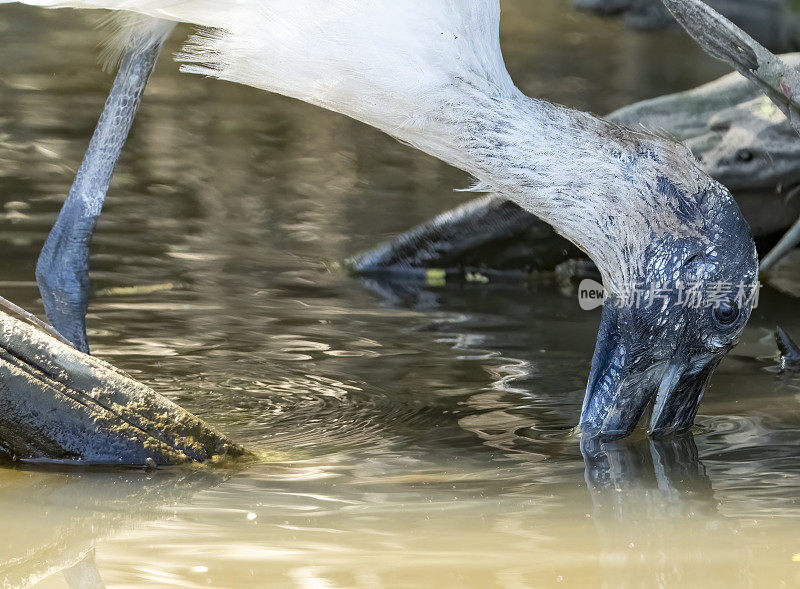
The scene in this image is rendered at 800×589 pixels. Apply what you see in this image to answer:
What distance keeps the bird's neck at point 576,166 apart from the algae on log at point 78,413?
127 cm

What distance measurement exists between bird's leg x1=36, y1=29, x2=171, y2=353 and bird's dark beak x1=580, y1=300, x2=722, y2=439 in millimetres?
1988

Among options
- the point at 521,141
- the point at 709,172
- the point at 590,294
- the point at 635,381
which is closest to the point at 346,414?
the point at 635,381

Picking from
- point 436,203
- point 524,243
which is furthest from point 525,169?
point 436,203

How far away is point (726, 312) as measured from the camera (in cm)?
422

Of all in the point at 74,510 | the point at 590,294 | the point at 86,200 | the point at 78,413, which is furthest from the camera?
the point at 590,294

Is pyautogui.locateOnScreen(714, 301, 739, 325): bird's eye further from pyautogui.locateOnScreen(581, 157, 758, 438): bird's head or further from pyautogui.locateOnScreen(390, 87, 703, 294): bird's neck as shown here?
pyautogui.locateOnScreen(390, 87, 703, 294): bird's neck

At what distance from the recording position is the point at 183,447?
3783mm

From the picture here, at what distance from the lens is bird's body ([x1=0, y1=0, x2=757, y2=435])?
414 centimetres

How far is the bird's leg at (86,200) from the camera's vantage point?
518 centimetres

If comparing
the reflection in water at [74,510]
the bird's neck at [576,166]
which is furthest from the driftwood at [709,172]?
the reflection in water at [74,510]

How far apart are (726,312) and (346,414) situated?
126 centimetres

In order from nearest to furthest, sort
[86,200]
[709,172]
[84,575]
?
1. [84,575]
2. [86,200]
3. [709,172]

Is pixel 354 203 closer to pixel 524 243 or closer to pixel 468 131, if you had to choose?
pixel 524 243

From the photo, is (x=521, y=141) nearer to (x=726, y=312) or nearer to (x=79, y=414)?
(x=726, y=312)
